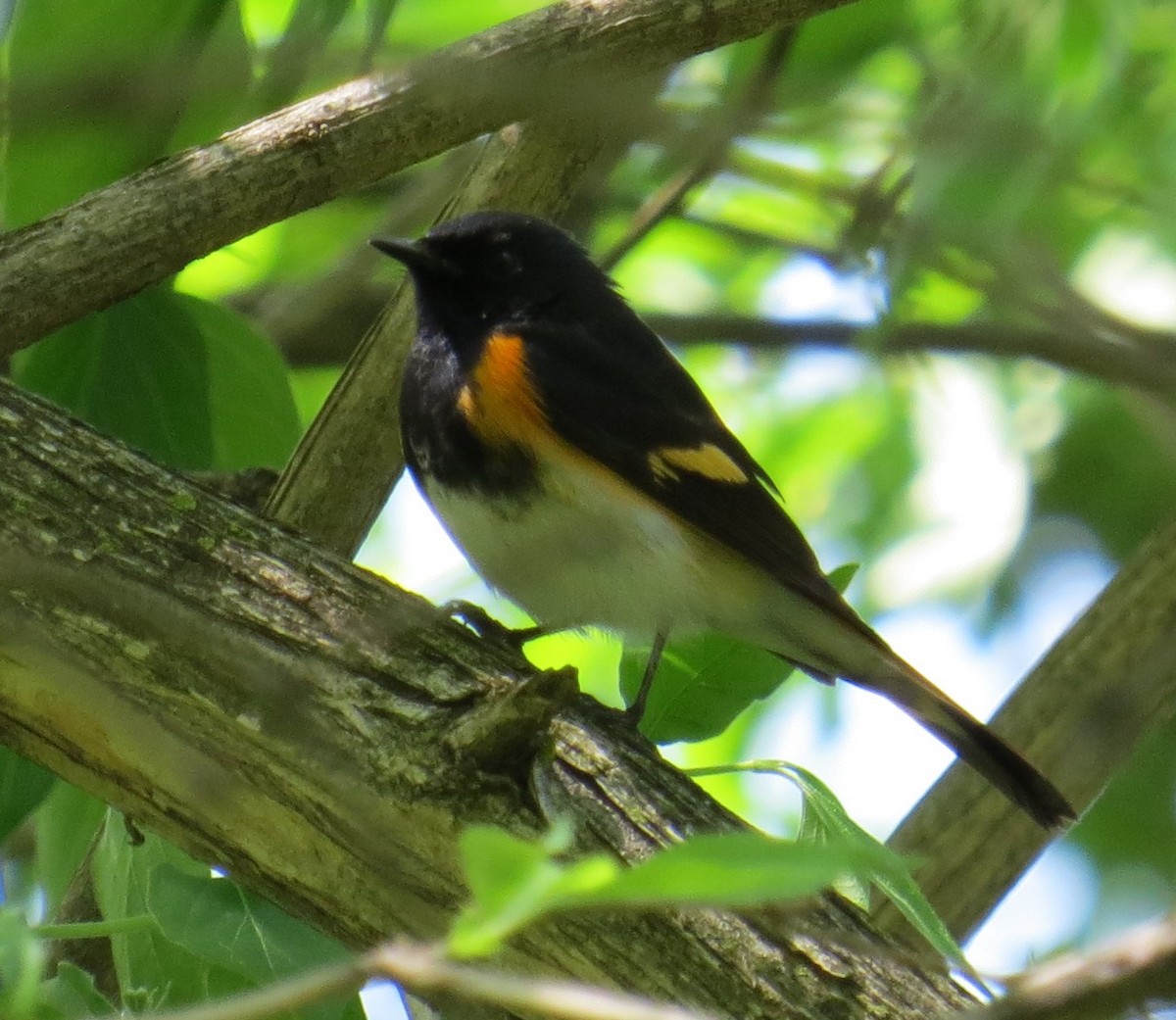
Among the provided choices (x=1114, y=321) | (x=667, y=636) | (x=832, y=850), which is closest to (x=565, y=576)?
(x=667, y=636)

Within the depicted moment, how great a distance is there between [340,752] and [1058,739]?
1.74 m

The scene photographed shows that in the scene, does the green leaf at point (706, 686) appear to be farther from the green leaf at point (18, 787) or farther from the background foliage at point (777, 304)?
the green leaf at point (18, 787)

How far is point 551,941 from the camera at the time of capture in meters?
2.02

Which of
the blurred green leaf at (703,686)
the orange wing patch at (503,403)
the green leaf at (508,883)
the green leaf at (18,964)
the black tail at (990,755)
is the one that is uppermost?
the black tail at (990,755)

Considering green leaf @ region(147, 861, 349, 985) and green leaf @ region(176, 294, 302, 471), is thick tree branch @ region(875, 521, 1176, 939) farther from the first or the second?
green leaf @ region(176, 294, 302, 471)

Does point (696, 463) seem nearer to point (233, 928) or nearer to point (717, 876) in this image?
point (233, 928)

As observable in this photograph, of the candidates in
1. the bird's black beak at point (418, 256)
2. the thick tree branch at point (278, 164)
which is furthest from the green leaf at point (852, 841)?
the bird's black beak at point (418, 256)

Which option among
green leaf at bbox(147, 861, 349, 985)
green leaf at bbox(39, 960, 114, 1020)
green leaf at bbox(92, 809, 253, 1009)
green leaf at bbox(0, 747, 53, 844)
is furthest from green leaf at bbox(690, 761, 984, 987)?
green leaf at bbox(0, 747, 53, 844)

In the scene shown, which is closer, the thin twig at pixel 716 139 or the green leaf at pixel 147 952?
the thin twig at pixel 716 139

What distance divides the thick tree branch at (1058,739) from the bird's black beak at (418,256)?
1565 mm

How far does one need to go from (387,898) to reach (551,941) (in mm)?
240

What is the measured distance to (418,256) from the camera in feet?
11.3

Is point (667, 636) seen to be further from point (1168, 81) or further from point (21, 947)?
point (21, 947)

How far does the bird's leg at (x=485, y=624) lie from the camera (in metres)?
3.00
